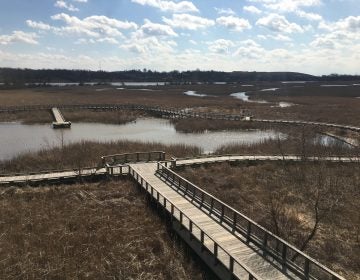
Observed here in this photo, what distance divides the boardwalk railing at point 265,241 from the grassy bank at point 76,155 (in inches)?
368

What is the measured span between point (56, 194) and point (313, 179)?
1731 centimetres

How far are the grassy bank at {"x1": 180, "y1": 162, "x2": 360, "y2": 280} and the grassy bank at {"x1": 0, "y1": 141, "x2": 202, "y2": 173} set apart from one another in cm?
768

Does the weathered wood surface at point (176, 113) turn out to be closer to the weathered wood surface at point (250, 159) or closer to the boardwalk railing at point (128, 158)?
the weathered wood surface at point (250, 159)

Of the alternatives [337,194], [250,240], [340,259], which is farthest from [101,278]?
[337,194]

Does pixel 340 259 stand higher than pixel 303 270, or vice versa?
pixel 303 270

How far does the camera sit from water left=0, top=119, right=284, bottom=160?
40763 mm

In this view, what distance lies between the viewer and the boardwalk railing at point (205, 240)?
12805 mm

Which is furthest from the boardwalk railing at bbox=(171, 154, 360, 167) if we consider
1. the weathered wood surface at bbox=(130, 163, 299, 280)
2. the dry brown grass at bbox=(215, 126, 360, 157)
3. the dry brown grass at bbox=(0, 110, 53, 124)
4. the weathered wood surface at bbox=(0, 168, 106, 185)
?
the dry brown grass at bbox=(0, 110, 53, 124)

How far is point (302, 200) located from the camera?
75.6 ft

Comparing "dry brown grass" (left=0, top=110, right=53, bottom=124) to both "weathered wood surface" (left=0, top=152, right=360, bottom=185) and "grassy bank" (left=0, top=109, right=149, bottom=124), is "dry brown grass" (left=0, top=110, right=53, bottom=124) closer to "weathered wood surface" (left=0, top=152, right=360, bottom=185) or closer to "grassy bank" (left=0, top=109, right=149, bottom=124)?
"grassy bank" (left=0, top=109, right=149, bottom=124)

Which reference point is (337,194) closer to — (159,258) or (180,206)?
(180,206)

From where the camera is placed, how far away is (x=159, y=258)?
15.8 meters

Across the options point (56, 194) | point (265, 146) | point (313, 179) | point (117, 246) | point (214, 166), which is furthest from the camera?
point (265, 146)

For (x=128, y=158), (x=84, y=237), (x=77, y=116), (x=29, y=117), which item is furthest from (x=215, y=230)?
(x=29, y=117)
